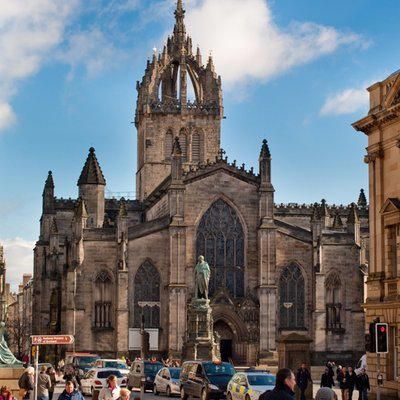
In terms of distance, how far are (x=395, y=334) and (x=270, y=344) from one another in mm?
32562

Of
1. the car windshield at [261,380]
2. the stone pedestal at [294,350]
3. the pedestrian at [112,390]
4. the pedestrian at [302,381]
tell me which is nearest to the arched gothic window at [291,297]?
the stone pedestal at [294,350]

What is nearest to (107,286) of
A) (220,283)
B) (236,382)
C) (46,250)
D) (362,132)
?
(220,283)

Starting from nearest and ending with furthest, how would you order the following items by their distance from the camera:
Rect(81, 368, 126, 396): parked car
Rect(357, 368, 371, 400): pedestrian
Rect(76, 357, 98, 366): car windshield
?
Rect(357, 368, 371, 400): pedestrian → Rect(81, 368, 126, 396): parked car → Rect(76, 357, 98, 366): car windshield

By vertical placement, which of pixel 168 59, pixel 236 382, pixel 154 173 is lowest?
pixel 236 382

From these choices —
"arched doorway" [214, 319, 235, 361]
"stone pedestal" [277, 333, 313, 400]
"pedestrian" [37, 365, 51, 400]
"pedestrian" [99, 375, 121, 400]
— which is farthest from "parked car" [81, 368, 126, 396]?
"arched doorway" [214, 319, 235, 361]

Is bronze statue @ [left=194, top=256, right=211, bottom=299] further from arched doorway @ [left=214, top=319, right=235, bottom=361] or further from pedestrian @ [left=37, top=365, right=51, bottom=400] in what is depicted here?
pedestrian @ [left=37, top=365, right=51, bottom=400]

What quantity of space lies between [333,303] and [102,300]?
15068 millimetres

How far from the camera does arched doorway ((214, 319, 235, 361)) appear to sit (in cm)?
6862

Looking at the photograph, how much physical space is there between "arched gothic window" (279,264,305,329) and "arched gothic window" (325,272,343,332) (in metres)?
1.64

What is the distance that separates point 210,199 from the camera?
6931 cm

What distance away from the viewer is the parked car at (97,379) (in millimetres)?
39031

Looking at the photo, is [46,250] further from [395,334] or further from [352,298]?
[395,334]

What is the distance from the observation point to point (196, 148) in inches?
3398

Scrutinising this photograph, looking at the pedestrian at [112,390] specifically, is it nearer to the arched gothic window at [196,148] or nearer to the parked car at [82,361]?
the parked car at [82,361]
